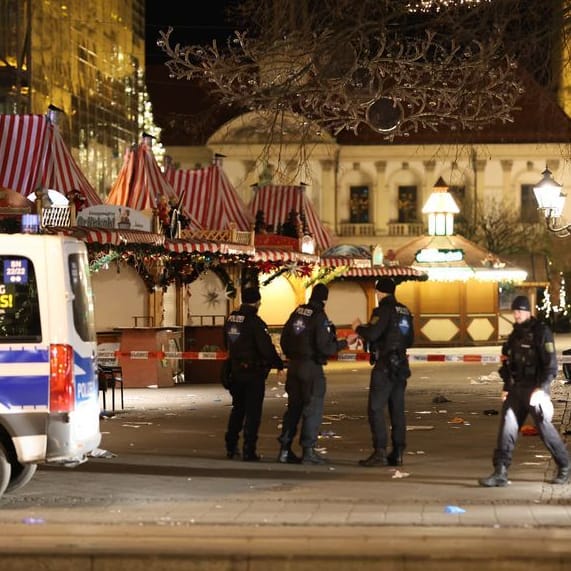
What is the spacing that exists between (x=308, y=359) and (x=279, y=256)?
17.6 metres

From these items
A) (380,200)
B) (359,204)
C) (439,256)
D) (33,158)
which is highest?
(380,200)

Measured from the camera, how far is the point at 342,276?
40969 millimetres

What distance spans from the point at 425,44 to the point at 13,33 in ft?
93.0

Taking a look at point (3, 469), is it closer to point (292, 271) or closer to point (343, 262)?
point (292, 271)

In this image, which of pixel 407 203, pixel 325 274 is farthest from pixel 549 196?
pixel 407 203

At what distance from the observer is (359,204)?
73.1 metres

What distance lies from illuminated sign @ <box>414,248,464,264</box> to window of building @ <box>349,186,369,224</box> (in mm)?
27675

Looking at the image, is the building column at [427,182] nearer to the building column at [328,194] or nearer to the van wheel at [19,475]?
the building column at [328,194]

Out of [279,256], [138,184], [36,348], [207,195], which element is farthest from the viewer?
[207,195]

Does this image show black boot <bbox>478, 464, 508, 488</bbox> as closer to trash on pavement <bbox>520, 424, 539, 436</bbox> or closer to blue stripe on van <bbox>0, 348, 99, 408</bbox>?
blue stripe on van <bbox>0, 348, 99, 408</bbox>

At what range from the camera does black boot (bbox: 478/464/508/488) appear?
12875mm

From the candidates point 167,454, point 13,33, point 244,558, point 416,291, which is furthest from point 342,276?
point 244,558

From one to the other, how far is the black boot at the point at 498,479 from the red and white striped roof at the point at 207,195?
25704mm

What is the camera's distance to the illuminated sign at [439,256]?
44906mm
